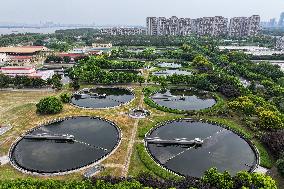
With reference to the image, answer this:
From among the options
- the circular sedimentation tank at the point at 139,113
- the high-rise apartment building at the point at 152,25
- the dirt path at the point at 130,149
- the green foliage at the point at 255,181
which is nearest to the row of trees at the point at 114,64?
the circular sedimentation tank at the point at 139,113

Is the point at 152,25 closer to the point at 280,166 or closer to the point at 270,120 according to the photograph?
the point at 270,120

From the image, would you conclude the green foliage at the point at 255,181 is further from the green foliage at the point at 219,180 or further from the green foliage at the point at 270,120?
the green foliage at the point at 270,120

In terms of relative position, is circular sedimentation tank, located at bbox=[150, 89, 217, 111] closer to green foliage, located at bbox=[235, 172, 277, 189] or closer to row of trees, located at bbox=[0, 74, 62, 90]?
row of trees, located at bbox=[0, 74, 62, 90]

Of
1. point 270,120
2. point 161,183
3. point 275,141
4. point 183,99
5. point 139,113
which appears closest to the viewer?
point 161,183

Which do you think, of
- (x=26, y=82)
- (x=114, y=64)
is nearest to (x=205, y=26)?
(x=114, y=64)

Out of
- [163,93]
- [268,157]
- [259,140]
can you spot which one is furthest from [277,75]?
[268,157]

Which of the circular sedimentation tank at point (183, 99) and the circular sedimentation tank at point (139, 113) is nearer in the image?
the circular sedimentation tank at point (139, 113)

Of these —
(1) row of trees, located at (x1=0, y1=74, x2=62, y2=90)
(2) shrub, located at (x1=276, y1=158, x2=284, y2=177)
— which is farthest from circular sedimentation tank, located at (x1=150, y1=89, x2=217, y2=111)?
(2) shrub, located at (x1=276, y1=158, x2=284, y2=177)
